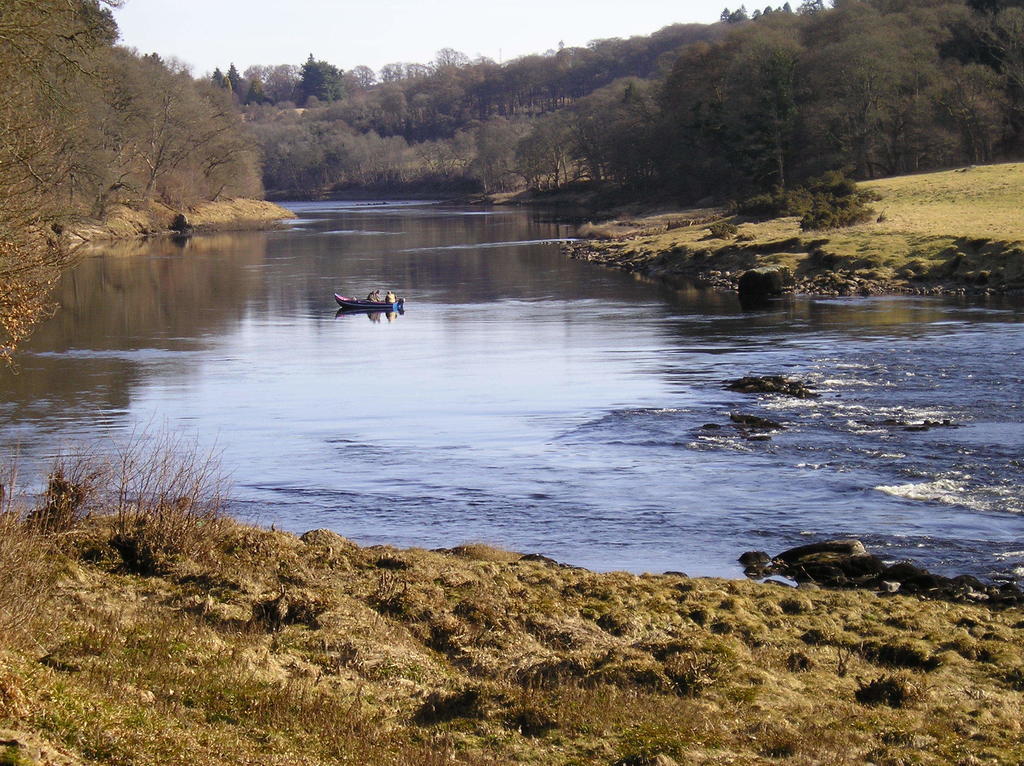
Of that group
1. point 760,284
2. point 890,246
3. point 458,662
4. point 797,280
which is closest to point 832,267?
point 797,280

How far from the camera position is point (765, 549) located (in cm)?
1616

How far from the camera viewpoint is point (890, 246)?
175ft

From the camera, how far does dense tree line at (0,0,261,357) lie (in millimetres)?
17312

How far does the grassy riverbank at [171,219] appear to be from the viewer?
91.0m

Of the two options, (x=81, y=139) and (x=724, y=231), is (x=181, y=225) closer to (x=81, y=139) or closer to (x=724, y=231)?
(x=81, y=139)

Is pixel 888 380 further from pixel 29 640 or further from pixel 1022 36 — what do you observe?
pixel 1022 36

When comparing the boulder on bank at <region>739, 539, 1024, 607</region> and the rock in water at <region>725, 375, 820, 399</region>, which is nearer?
the boulder on bank at <region>739, 539, 1024, 607</region>

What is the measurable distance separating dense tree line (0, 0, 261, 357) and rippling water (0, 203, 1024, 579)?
411cm

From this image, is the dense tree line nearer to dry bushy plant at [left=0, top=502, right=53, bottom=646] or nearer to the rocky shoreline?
dry bushy plant at [left=0, top=502, right=53, bottom=646]

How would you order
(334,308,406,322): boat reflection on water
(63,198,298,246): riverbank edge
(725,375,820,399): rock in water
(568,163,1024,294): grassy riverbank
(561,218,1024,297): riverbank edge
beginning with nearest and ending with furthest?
(725,375,820,399): rock in water < (334,308,406,322): boat reflection on water < (561,218,1024,297): riverbank edge < (568,163,1024,294): grassy riverbank < (63,198,298,246): riverbank edge

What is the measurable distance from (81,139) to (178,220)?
51.6 m

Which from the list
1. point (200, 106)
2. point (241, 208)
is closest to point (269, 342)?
point (200, 106)

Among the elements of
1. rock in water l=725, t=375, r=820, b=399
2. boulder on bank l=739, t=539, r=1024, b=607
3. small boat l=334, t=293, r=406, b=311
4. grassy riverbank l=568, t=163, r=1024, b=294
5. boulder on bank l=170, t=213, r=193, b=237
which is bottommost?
boulder on bank l=739, t=539, r=1024, b=607

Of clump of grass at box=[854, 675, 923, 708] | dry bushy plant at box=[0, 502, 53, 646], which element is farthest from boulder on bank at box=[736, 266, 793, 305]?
dry bushy plant at box=[0, 502, 53, 646]
